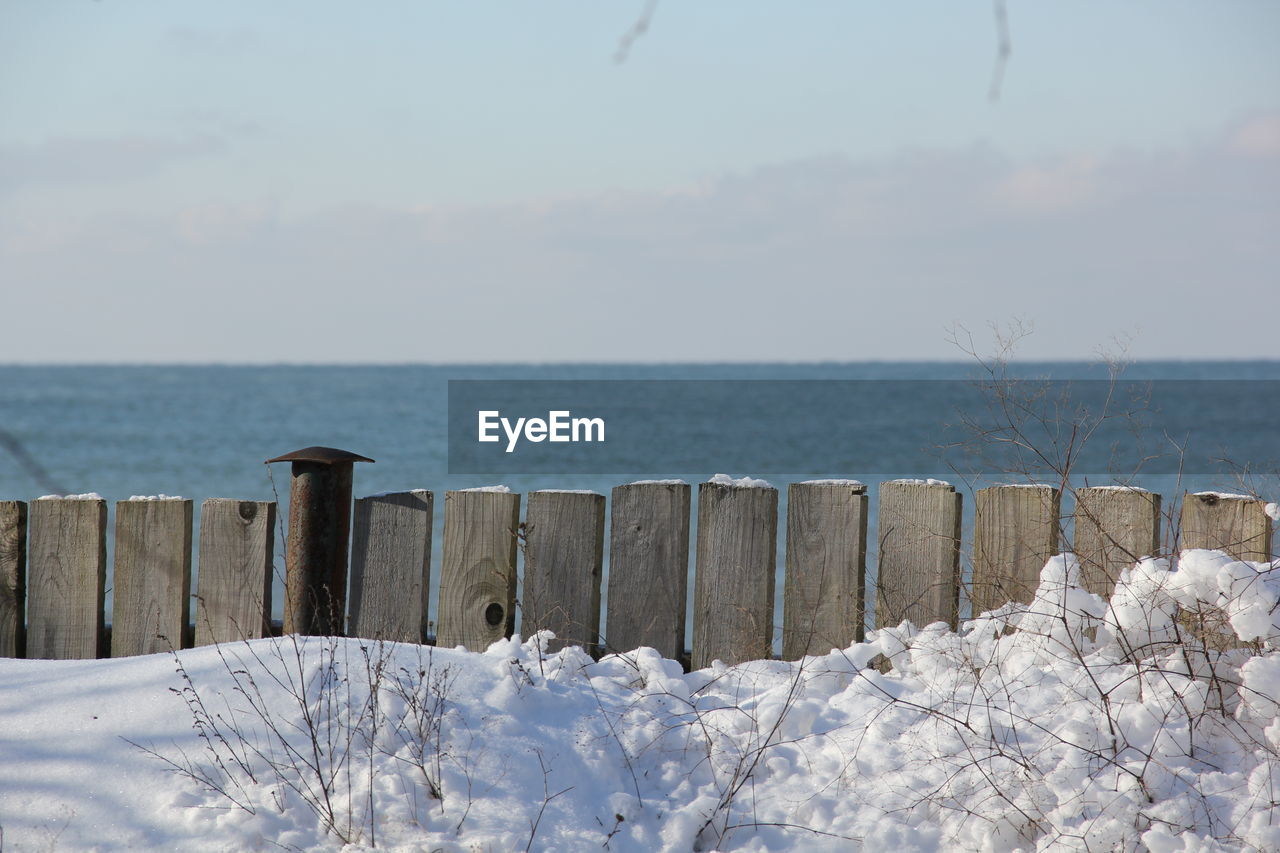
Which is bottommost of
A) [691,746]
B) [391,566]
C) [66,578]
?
[691,746]

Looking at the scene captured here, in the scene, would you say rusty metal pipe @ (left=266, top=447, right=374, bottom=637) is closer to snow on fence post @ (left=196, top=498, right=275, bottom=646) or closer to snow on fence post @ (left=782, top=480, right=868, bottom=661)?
snow on fence post @ (left=196, top=498, right=275, bottom=646)

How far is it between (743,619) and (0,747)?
2.16 m

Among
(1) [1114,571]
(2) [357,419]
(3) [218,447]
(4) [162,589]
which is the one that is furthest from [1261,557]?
(2) [357,419]

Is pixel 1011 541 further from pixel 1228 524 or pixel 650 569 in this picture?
pixel 650 569

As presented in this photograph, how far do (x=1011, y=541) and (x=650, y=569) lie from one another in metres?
1.18

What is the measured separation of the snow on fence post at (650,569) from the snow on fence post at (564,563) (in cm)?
Result: 7

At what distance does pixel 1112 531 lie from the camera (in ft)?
10.6

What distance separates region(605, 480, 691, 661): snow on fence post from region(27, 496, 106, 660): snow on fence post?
183cm

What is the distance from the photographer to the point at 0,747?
2.72 m

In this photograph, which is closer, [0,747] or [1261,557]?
[0,747]

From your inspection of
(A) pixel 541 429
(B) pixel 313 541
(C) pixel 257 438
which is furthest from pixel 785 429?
(B) pixel 313 541

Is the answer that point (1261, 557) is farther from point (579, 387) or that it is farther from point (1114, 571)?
point (579, 387)

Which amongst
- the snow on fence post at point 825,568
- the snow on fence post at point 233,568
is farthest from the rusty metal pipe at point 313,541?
the snow on fence post at point 825,568

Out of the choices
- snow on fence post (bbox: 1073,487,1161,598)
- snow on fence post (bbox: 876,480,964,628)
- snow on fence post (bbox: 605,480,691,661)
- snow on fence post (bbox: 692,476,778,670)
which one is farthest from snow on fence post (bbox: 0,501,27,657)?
snow on fence post (bbox: 1073,487,1161,598)
